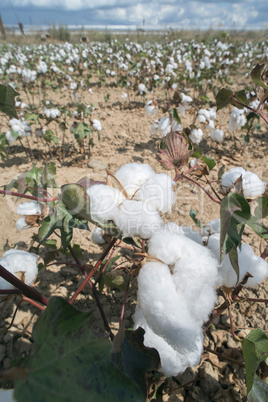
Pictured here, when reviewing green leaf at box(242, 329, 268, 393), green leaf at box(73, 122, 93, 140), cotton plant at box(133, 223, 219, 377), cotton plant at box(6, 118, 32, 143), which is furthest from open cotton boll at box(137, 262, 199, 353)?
cotton plant at box(6, 118, 32, 143)

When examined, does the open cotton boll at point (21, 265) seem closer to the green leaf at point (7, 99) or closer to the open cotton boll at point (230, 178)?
the green leaf at point (7, 99)

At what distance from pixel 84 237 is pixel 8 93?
4.39 feet

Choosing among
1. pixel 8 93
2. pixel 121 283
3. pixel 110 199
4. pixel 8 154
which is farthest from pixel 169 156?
pixel 8 154

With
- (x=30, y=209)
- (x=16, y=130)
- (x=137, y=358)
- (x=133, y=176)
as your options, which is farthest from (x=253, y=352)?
(x=16, y=130)

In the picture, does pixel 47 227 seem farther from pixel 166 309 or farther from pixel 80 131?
pixel 80 131

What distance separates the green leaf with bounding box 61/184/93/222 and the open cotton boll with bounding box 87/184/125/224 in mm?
12

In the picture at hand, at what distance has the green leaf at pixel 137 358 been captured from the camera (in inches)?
21.9

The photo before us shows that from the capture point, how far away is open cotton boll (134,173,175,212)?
0.50 metres

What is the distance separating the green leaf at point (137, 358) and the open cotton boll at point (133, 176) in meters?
0.32

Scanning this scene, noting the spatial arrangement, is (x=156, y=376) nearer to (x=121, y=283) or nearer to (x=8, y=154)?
(x=121, y=283)

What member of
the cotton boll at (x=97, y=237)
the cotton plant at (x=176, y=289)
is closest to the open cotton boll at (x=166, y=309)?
the cotton plant at (x=176, y=289)

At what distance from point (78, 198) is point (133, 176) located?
126mm

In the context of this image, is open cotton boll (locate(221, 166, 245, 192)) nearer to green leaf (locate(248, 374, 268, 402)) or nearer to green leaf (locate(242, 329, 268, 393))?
green leaf (locate(242, 329, 268, 393))

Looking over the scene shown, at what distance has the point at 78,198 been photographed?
0.49 metres
